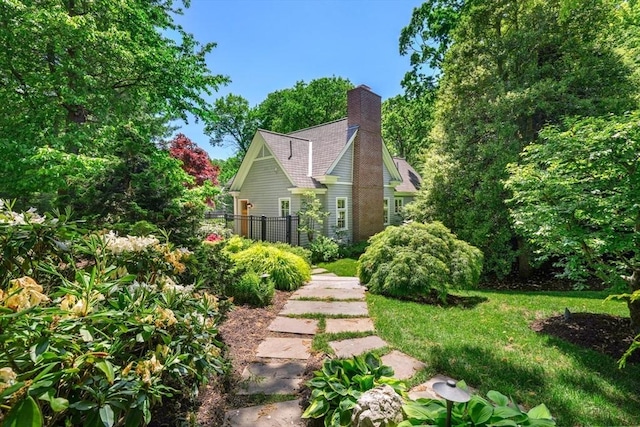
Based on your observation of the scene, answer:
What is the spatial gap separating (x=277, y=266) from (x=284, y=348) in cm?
310

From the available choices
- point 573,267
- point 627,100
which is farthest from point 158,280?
point 627,100

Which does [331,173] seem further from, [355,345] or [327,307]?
[355,345]

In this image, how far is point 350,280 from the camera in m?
7.72

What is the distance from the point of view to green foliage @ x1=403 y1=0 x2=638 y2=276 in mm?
8234

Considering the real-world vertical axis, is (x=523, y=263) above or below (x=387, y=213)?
below

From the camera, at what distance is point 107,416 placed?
4.50 ft

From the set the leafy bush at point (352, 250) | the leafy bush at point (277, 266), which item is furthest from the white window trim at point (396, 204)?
the leafy bush at point (277, 266)

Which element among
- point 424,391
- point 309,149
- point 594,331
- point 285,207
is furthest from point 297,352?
point 309,149

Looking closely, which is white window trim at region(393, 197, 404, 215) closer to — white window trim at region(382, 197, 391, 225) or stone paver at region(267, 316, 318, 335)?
white window trim at region(382, 197, 391, 225)

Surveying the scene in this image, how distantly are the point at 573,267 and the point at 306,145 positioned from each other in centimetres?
1198

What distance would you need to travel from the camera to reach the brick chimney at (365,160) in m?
13.6

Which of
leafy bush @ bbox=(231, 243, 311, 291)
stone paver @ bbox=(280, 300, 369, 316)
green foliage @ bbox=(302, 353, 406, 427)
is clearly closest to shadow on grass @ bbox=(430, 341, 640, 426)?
green foliage @ bbox=(302, 353, 406, 427)

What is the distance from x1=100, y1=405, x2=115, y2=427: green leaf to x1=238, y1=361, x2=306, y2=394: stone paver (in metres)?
1.51

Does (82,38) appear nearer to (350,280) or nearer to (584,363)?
(350,280)
